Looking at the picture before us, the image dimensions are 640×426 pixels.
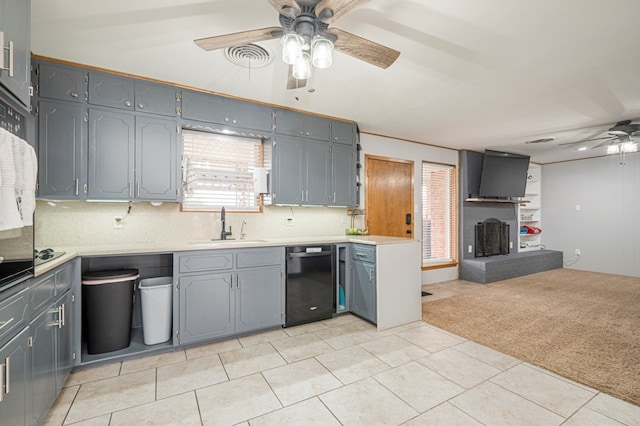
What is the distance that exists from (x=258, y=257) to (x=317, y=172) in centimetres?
143

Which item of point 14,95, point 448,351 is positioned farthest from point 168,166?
point 448,351

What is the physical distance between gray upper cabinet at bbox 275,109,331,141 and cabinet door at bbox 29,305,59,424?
8.75 ft

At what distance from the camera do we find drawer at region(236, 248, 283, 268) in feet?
9.27

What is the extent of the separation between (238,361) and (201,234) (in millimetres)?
1445

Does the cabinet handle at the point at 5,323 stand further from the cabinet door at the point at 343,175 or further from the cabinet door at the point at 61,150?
the cabinet door at the point at 343,175

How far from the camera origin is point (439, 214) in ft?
18.4

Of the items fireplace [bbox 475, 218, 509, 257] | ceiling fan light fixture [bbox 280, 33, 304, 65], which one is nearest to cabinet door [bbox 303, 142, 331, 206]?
ceiling fan light fixture [bbox 280, 33, 304, 65]

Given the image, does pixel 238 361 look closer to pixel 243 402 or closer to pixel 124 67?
pixel 243 402

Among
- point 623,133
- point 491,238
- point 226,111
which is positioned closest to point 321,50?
point 226,111

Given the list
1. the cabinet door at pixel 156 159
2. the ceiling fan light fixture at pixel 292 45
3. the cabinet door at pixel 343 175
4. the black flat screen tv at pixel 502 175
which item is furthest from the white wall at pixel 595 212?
the cabinet door at pixel 156 159

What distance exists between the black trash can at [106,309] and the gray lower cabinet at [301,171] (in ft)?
5.71

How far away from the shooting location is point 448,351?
2623 mm

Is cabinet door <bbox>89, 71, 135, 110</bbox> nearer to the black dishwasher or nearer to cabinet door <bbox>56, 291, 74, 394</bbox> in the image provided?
cabinet door <bbox>56, 291, 74, 394</bbox>

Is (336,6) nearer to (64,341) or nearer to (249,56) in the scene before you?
(249,56)
